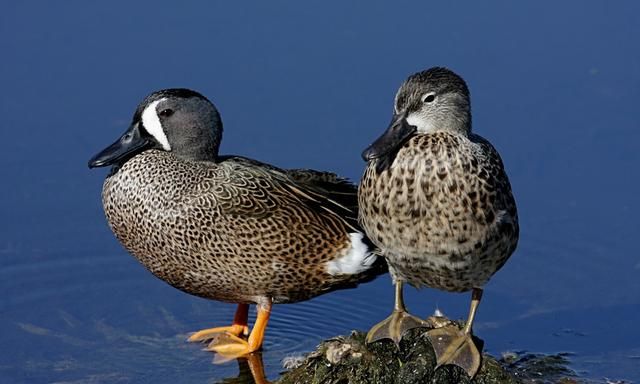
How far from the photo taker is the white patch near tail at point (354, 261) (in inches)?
228

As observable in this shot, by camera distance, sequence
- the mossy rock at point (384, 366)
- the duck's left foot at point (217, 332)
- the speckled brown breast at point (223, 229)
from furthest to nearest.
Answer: the duck's left foot at point (217, 332) → the speckled brown breast at point (223, 229) → the mossy rock at point (384, 366)

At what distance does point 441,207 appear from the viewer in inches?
186

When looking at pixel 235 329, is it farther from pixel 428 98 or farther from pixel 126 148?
pixel 428 98

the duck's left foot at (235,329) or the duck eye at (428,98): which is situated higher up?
the duck eye at (428,98)

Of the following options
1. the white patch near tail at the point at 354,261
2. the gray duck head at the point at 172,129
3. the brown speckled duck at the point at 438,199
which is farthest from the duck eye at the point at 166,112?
the brown speckled duck at the point at 438,199

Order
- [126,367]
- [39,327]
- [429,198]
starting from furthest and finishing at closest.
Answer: [39,327] < [126,367] < [429,198]

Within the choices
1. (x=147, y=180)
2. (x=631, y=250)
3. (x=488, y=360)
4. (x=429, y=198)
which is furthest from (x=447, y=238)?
(x=631, y=250)

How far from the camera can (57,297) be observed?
6355 mm

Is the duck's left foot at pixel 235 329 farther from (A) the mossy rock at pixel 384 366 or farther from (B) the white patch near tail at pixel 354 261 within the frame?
(A) the mossy rock at pixel 384 366

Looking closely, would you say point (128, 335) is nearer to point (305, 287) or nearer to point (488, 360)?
point (305, 287)

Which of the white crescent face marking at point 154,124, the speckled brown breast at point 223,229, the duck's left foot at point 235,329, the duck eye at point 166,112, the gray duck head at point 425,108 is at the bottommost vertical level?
the duck's left foot at point 235,329

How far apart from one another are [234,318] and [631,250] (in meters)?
2.08

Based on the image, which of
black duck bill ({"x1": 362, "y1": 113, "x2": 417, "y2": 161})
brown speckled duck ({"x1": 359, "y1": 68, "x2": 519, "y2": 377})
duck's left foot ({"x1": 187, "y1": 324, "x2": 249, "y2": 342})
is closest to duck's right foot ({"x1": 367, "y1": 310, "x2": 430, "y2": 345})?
brown speckled duck ({"x1": 359, "y1": 68, "x2": 519, "y2": 377})

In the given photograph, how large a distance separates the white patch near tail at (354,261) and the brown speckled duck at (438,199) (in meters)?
0.83
